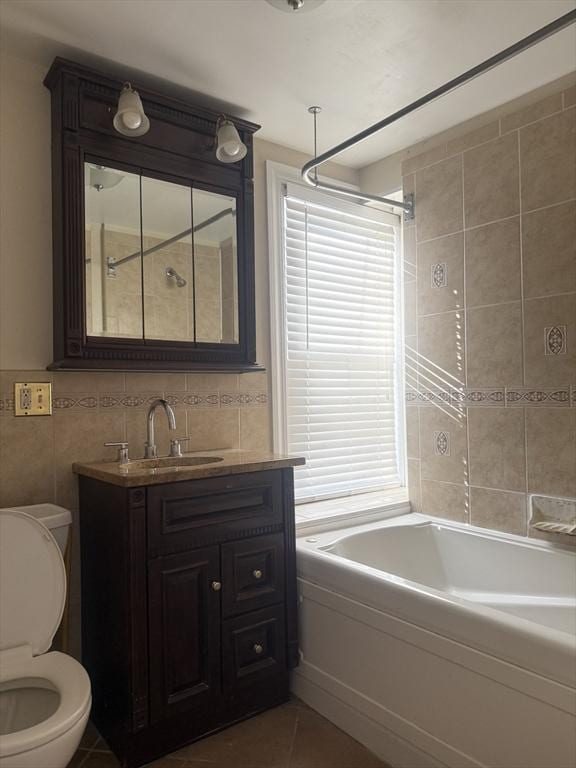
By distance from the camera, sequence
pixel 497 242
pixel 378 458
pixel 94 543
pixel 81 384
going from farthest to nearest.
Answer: pixel 378 458 → pixel 497 242 → pixel 81 384 → pixel 94 543

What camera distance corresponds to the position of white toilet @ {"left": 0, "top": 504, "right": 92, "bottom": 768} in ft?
5.18

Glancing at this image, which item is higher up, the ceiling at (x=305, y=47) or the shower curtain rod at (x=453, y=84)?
the ceiling at (x=305, y=47)

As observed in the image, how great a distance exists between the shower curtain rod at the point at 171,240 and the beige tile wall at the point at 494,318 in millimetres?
1090

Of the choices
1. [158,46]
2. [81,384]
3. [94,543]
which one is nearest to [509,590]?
[94,543]

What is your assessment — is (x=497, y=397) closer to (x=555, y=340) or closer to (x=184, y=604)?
(x=555, y=340)

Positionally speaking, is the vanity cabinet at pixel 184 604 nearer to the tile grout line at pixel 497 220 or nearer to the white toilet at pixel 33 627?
the white toilet at pixel 33 627

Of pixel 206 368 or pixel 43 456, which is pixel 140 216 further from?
pixel 43 456

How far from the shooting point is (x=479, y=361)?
8.68ft

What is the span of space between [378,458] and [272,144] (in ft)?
5.93

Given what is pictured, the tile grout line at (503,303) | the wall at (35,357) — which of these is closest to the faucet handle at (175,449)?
the wall at (35,357)

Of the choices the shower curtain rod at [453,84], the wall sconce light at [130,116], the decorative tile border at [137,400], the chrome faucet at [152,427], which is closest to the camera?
the shower curtain rod at [453,84]

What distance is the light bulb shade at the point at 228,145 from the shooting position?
2250 mm

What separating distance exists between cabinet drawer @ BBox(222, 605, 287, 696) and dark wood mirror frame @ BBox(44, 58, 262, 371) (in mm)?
1027

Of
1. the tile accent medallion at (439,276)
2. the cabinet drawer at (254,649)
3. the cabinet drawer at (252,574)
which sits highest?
the tile accent medallion at (439,276)
